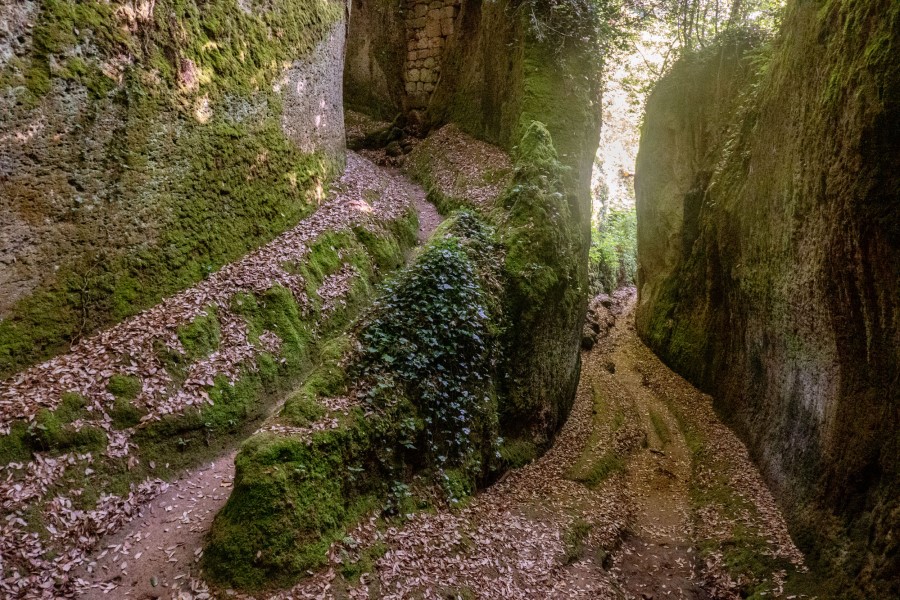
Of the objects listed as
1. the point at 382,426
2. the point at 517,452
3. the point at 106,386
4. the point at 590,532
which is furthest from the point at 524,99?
the point at 106,386

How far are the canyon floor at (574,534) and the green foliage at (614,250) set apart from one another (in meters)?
14.8

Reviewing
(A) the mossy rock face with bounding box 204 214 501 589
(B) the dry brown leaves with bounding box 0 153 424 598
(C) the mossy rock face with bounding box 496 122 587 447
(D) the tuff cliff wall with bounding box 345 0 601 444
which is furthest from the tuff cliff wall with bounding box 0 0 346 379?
(D) the tuff cliff wall with bounding box 345 0 601 444

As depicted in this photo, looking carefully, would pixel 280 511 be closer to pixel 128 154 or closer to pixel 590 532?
pixel 590 532

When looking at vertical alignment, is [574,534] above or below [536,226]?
below

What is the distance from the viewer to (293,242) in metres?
10.5

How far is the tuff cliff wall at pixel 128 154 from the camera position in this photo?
20.6 ft

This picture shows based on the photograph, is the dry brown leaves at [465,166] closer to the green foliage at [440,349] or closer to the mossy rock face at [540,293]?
the mossy rock face at [540,293]

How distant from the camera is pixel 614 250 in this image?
2950 centimetres

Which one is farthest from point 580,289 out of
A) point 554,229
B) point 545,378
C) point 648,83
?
point 648,83

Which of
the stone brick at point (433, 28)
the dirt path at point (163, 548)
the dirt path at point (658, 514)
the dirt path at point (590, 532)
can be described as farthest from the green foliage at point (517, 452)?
the stone brick at point (433, 28)

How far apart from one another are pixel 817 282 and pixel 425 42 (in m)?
17.0

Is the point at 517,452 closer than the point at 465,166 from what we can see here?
Yes

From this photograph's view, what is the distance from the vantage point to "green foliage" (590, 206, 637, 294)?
28078 mm

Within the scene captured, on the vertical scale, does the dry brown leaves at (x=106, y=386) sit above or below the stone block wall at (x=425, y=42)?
below
